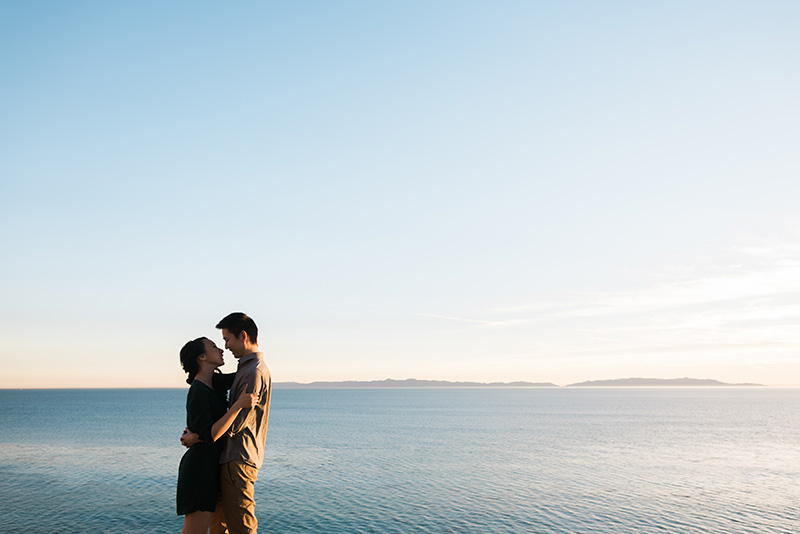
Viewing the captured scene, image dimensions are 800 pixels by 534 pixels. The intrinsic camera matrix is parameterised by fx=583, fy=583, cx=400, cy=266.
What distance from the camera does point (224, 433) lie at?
243 inches

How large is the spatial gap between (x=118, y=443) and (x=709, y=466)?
203 feet

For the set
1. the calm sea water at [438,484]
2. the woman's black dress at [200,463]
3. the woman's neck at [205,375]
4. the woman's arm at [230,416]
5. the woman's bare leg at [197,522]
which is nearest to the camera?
the woman's arm at [230,416]

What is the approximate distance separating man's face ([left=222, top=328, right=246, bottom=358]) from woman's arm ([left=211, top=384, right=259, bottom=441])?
55 centimetres

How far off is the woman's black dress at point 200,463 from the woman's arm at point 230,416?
Answer: 12 cm

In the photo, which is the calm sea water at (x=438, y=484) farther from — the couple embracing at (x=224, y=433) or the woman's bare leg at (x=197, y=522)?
the couple embracing at (x=224, y=433)

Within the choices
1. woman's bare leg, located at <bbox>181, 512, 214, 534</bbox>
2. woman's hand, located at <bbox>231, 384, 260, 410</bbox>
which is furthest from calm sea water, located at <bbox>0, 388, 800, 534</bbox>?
woman's hand, located at <bbox>231, 384, 260, 410</bbox>

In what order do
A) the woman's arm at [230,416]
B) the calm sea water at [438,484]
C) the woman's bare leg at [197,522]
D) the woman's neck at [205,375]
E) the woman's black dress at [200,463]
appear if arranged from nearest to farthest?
the woman's arm at [230,416]
the woman's black dress at [200,463]
the woman's bare leg at [197,522]
the woman's neck at [205,375]
the calm sea water at [438,484]

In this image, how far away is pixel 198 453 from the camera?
248 inches

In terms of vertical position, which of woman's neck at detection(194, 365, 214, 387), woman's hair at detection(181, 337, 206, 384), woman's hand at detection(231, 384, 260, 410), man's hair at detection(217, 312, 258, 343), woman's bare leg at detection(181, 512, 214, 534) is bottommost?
woman's bare leg at detection(181, 512, 214, 534)

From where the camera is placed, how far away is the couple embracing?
6195mm

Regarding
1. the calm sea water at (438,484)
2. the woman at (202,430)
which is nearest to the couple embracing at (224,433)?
the woman at (202,430)

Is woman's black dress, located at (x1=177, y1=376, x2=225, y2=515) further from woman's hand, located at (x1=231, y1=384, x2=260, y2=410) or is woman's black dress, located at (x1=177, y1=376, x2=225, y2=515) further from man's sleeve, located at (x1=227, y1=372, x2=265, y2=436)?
woman's hand, located at (x1=231, y1=384, x2=260, y2=410)

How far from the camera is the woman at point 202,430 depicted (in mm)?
6129

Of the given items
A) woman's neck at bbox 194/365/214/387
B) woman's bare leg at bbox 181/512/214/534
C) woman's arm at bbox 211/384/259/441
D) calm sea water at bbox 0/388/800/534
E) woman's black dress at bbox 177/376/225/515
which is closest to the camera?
woman's arm at bbox 211/384/259/441
